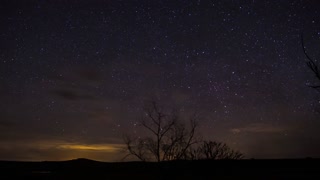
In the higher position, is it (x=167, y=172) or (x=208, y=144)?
(x=208, y=144)

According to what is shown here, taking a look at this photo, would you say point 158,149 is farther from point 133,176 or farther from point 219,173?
point 219,173

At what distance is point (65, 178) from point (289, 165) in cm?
1831

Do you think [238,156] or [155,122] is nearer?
[155,122]

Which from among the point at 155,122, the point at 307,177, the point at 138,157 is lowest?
the point at 307,177

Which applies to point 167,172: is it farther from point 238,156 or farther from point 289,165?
point 238,156

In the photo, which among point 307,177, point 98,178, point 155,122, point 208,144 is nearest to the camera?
point 307,177

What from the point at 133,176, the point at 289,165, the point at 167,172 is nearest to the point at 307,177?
the point at 289,165

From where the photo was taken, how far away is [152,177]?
94.4ft

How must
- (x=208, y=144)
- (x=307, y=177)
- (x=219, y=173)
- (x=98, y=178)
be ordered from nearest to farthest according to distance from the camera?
(x=307, y=177), (x=219, y=173), (x=98, y=178), (x=208, y=144)

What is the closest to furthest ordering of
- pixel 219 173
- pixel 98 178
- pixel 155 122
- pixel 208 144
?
pixel 219 173
pixel 98 178
pixel 155 122
pixel 208 144

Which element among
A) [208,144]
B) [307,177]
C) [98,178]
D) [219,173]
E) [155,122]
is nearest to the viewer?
[307,177]

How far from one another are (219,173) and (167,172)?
4.26 metres

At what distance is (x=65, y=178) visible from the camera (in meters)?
29.5

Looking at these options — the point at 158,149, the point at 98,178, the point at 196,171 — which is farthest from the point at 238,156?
the point at 98,178
